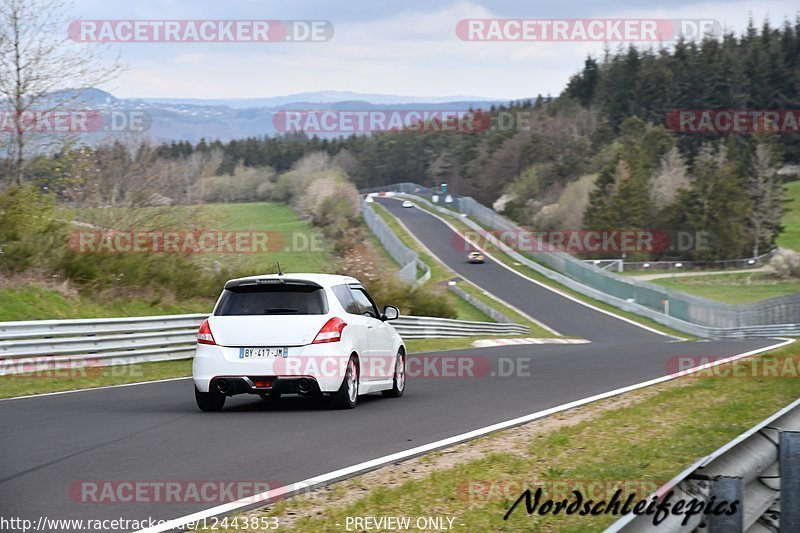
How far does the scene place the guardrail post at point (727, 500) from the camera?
4.98m

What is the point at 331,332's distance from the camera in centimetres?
1220

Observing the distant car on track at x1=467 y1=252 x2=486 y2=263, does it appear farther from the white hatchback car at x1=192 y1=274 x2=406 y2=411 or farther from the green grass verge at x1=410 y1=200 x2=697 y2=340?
the white hatchback car at x1=192 y1=274 x2=406 y2=411

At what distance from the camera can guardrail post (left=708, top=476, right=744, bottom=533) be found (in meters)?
4.98

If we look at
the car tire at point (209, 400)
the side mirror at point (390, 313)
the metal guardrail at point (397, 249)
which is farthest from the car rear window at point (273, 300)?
the metal guardrail at point (397, 249)

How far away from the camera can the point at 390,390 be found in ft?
47.6

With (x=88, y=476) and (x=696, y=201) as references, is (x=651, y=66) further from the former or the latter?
(x=88, y=476)

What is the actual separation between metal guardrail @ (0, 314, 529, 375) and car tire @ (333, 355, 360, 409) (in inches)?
266

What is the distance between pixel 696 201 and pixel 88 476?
10579 cm

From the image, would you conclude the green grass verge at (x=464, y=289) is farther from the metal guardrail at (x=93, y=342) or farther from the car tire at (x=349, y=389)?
the car tire at (x=349, y=389)

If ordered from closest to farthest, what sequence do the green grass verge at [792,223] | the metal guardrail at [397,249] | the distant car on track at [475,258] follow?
the metal guardrail at [397,249] → the distant car on track at [475,258] → the green grass verge at [792,223]

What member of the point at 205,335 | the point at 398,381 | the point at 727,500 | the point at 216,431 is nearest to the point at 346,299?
the point at 205,335

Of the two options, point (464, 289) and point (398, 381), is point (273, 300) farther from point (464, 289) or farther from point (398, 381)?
point (464, 289)

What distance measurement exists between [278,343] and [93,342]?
7892mm

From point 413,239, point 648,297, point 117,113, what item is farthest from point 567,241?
point 117,113
